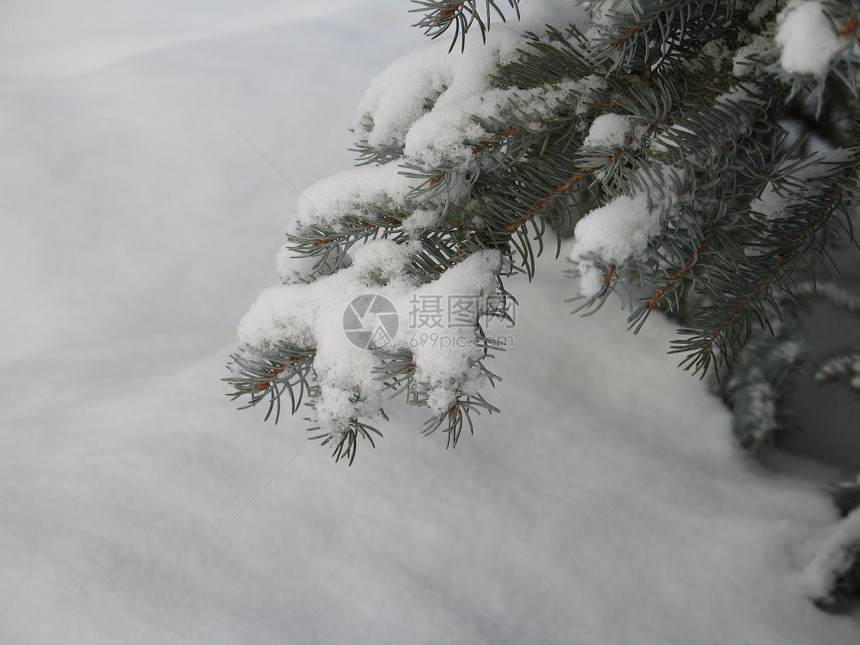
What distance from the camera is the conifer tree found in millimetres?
339

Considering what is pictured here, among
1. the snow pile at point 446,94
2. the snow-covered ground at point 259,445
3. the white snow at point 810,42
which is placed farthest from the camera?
the snow-covered ground at point 259,445

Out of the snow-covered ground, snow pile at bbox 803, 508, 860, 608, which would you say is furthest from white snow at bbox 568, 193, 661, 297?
snow pile at bbox 803, 508, 860, 608

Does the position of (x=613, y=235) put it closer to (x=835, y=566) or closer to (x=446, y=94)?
(x=446, y=94)

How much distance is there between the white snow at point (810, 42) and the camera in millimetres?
247

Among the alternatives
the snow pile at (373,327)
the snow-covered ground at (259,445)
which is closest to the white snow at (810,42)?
the snow pile at (373,327)

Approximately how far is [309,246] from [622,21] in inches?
9.5

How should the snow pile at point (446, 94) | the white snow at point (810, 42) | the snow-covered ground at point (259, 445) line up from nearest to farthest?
the white snow at point (810, 42) → the snow pile at point (446, 94) → the snow-covered ground at point (259, 445)

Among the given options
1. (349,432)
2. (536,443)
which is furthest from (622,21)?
(536,443)

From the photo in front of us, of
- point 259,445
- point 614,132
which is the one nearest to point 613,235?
point 614,132

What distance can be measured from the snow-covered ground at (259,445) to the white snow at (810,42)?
1.96 feet

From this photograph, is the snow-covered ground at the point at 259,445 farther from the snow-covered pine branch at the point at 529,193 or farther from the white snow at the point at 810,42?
the white snow at the point at 810,42

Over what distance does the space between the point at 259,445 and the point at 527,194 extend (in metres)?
0.54

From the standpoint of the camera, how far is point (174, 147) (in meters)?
1.09

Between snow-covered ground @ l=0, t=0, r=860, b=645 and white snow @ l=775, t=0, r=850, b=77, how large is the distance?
1.96 feet
